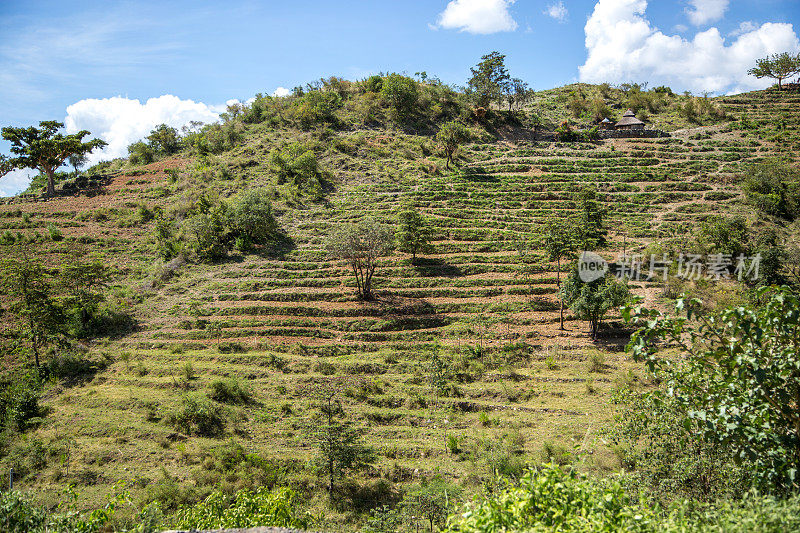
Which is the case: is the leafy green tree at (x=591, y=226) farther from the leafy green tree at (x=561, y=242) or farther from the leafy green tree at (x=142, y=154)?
the leafy green tree at (x=142, y=154)

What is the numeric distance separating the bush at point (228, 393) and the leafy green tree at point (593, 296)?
17.4 metres

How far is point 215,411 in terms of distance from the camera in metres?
18.2

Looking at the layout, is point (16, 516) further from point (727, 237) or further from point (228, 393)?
point (727, 237)

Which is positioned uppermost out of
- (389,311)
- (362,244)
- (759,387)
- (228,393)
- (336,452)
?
(362,244)

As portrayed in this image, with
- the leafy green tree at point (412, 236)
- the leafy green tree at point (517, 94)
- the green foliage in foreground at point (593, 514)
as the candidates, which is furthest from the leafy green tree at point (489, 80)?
the green foliage in foreground at point (593, 514)

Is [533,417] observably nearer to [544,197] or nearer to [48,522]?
[48,522]

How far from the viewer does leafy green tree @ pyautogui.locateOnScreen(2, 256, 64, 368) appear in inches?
875

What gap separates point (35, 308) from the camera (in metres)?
22.3

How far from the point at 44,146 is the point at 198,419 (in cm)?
3648

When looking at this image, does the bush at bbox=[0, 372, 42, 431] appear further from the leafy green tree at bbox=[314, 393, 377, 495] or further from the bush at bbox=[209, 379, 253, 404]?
the leafy green tree at bbox=[314, 393, 377, 495]

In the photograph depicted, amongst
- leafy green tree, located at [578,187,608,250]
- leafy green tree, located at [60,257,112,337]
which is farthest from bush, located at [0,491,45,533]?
leafy green tree, located at [578,187,608,250]

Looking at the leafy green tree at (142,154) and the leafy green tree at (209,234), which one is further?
the leafy green tree at (142,154)

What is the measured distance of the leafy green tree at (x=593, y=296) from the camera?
843 inches

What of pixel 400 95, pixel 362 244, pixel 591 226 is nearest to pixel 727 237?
pixel 591 226
